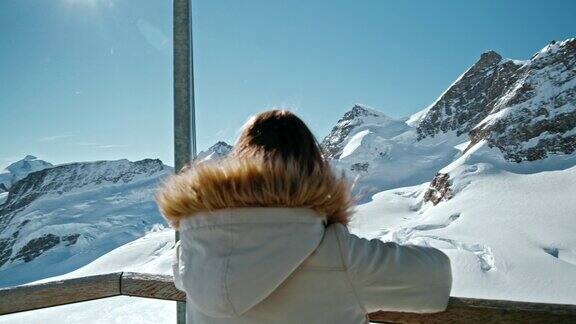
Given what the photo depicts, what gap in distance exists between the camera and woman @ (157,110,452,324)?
3.36 ft

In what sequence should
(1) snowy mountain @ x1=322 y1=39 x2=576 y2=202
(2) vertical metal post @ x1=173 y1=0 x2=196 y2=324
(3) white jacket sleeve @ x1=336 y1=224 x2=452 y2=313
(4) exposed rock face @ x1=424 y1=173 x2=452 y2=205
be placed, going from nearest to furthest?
(3) white jacket sleeve @ x1=336 y1=224 x2=452 y2=313 < (2) vertical metal post @ x1=173 y1=0 x2=196 y2=324 < (4) exposed rock face @ x1=424 y1=173 x2=452 y2=205 < (1) snowy mountain @ x1=322 y1=39 x2=576 y2=202

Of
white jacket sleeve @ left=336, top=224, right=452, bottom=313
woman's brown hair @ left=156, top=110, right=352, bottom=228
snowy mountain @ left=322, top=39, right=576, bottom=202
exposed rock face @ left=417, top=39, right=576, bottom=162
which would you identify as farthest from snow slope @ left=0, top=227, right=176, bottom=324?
exposed rock face @ left=417, top=39, right=576, bottom=162

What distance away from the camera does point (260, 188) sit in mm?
1055

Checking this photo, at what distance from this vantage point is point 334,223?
1.09m

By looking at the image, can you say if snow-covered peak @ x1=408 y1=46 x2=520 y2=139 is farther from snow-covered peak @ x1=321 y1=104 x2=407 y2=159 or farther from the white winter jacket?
the white winter jacket

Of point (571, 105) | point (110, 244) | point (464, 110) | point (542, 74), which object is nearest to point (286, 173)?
point (571, 105)

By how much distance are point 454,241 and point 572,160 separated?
44435 millimetres

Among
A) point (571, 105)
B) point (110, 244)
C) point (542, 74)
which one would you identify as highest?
point (542, 74)

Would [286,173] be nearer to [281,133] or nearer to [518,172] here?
[281,133]

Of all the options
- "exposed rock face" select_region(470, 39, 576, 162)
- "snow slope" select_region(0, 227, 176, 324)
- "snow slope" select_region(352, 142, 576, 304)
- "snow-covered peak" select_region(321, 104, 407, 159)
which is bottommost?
"snow slope" select_region(0, 227, 176, 324)

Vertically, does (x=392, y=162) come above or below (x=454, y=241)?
above

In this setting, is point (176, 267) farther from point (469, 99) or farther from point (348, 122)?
point (348, 122)

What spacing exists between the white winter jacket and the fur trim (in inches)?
0.9

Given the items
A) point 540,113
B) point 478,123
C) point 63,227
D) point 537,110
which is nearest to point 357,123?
point 478,123
